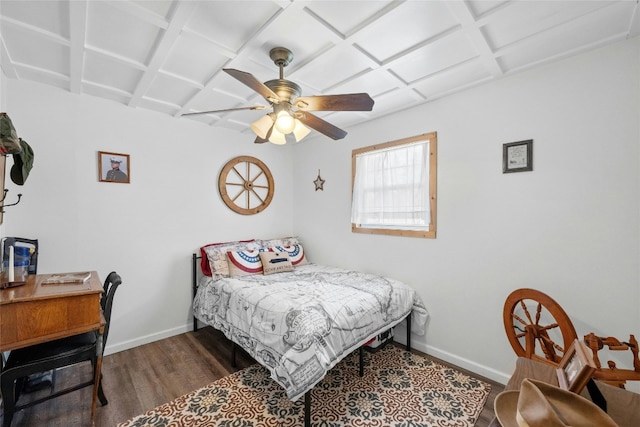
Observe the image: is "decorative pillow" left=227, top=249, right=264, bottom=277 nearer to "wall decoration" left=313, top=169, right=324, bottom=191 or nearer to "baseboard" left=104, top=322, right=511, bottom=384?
"baseboard" left=104, top=322, right=511, bottom=384

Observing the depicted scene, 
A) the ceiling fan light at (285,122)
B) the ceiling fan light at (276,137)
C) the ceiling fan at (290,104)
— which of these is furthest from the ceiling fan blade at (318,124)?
the ceiling fan light at (276,137)

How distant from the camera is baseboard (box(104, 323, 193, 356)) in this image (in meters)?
2.78

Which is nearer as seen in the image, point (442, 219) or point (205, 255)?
point (442, 219)

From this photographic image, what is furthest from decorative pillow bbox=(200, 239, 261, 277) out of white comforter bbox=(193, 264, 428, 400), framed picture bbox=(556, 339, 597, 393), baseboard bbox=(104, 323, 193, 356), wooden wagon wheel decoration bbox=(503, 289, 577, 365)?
framed picture bbox=(556, 339, 597, 393)

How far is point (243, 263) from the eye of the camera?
315 centimetres

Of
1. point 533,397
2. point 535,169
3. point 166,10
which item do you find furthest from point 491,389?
point 166,10

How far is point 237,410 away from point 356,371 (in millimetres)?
1047

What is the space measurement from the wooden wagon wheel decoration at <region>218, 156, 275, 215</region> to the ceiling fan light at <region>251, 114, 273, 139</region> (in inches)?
63.1

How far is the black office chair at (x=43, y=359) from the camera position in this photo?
1.53 meters

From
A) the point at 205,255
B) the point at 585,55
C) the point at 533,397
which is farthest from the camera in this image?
the point at 205,255

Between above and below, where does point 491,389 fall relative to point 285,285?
below

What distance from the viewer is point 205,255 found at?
126 inches

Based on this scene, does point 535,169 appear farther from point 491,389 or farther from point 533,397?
point 533,397

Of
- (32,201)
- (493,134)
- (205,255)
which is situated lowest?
(205,255)
